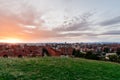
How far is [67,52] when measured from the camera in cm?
2998

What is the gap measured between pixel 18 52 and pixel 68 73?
46.9 ft

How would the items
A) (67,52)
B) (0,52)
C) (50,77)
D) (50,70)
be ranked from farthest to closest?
(67,52)
(0,52)
(50,70)
(50,77)

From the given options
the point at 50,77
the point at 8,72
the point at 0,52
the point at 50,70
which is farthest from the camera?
the point at 0,52

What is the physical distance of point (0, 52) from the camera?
23.5 m

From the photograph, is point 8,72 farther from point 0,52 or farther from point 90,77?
point 0,52

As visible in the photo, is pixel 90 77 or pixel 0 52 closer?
pixel 90 77

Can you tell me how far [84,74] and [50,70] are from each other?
1.79m

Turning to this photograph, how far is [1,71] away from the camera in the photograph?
1059 centimetres

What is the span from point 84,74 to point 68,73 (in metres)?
0.78

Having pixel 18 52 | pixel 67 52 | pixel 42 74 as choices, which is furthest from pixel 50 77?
pixel 67 52

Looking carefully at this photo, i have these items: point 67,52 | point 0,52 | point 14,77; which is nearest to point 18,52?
point 0,52

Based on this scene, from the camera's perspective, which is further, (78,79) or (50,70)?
(50,70)

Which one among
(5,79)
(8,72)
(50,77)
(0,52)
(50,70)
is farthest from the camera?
(0,52)

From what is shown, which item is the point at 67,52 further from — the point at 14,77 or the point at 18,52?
the point at 14,77
